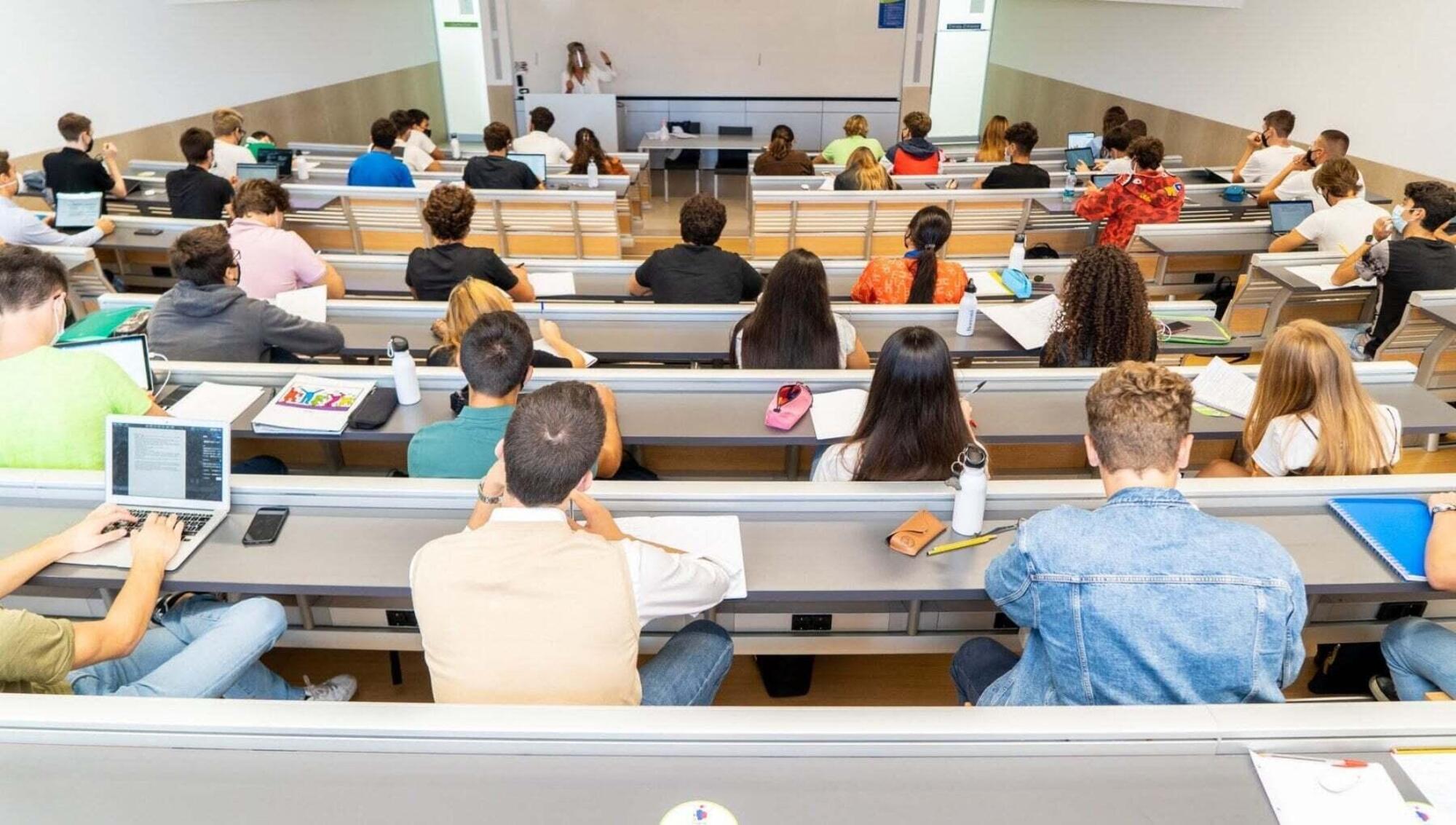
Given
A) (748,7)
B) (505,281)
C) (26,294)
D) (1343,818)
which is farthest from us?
(748,7)

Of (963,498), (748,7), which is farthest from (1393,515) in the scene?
(748,7)

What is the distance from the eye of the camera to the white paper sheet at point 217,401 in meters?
2.95

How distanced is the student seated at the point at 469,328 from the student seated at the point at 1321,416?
7.74ft

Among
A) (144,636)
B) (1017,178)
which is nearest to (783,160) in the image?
(1017,178)

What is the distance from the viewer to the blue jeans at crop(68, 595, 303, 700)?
194 centimetres

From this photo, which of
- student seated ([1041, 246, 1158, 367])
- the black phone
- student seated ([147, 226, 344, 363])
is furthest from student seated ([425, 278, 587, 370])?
student seated ([1041, 246, 1158, 367])

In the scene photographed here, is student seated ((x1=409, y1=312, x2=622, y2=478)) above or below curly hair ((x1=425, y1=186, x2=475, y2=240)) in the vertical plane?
below

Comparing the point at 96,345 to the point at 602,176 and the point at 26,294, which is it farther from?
the point at 602,176

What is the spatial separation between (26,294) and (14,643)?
4.36 ft

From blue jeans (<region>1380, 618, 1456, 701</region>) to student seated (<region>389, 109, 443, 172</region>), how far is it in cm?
790

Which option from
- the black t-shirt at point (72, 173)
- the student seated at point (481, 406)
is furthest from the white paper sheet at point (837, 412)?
the black t-shirt at point (72, 173)

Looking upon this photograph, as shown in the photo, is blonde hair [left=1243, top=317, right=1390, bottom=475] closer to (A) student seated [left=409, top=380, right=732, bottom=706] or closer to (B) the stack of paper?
(A) student seated [left=409, top=380, right=732, bottom=706]

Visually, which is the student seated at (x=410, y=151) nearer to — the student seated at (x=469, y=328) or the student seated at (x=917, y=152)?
the student seated at (x=917, y=152)

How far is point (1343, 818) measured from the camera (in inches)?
51.3
